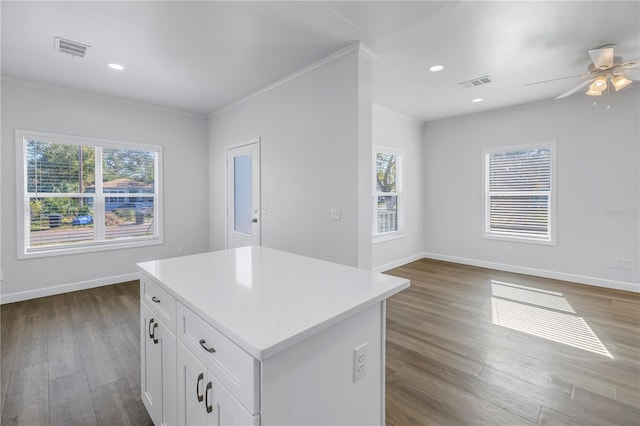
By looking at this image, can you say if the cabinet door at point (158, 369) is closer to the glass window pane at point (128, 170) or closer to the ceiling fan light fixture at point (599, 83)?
the glass window pane at point (128, 170)

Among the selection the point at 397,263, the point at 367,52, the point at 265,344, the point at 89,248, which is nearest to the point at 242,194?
the point at 89,248

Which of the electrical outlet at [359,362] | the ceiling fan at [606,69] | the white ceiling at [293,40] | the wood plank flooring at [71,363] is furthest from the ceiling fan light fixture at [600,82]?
the wood plank flooring at [71,363]

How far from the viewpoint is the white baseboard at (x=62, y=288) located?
11.7ft

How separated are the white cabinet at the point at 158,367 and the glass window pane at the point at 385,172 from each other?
4130mm

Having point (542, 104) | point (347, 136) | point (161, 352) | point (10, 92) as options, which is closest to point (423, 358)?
point (161, 352)

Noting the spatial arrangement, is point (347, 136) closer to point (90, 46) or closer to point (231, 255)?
point (231, 255)

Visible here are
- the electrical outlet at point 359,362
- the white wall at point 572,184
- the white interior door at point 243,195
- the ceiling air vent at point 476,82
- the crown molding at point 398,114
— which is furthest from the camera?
the crown molding at point 398,114

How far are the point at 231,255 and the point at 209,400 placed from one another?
1059 mm

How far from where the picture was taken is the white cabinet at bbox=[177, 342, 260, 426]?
3.05 ft

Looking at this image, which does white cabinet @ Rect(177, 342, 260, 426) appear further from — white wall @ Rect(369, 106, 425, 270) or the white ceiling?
white wall @ Rect(369, 106, 425, 270)

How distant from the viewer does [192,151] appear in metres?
5.11

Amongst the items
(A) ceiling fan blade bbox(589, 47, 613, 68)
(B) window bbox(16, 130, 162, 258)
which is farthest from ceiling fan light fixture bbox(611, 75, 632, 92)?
(B) window bbox(16, 130, 162, 258)

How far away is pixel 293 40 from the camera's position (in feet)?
9.02

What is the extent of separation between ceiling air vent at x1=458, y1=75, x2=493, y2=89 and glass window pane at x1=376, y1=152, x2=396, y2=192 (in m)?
1.63
